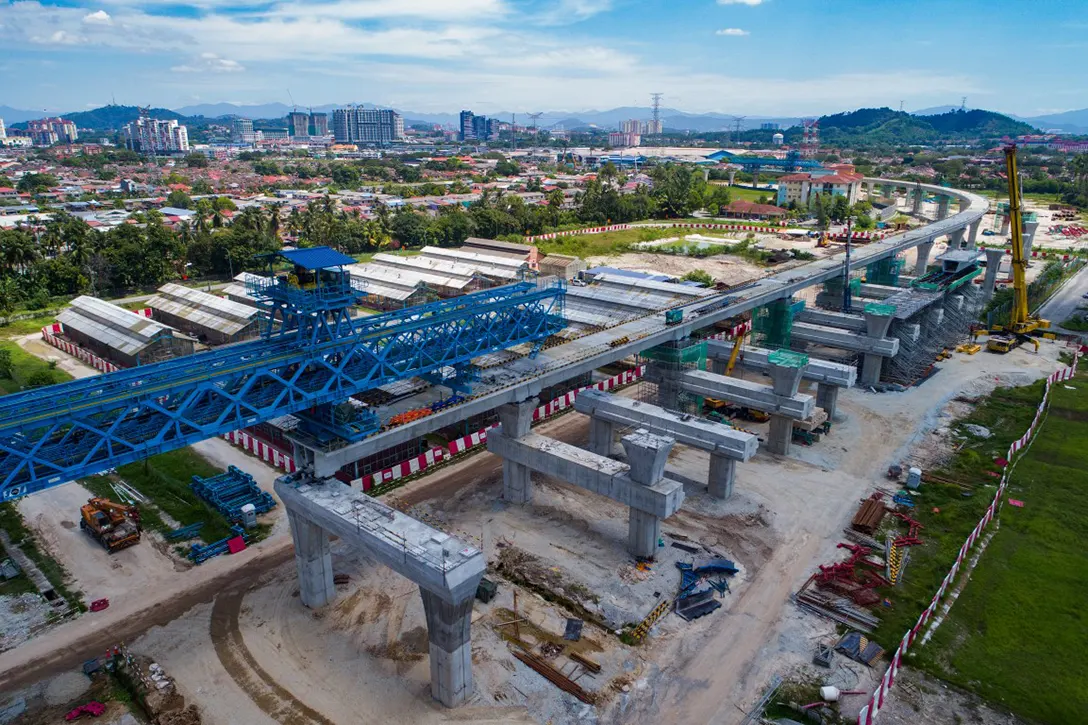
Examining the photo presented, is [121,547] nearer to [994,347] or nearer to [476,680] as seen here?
[476,680]

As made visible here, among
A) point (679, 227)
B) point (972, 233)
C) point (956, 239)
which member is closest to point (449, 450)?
point (956, 239)

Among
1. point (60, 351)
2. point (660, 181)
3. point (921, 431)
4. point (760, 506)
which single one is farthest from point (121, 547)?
point (660, 181)

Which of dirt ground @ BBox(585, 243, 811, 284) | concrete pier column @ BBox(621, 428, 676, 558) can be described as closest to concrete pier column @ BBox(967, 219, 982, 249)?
dirt ground @ BBox(585, 243, 811, 284)

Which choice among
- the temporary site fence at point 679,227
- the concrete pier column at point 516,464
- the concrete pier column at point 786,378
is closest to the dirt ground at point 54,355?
the concrete pier column at point 516,464

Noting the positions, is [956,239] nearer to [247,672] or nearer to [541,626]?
[541,626]

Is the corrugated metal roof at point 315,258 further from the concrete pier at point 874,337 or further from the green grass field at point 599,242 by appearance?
the green grass field at point 599,242

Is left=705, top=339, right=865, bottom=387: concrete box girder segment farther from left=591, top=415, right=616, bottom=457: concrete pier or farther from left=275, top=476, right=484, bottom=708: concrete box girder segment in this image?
left=275, top=476, right=484, bottom=708: concrete box girder segment
